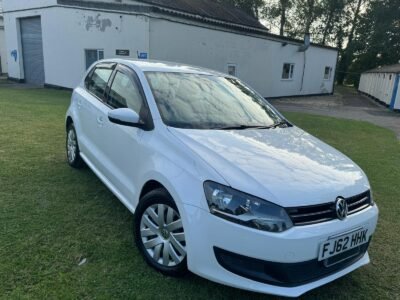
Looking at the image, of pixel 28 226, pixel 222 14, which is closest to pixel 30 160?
pixel 28 226

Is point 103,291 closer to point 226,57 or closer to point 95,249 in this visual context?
point 95,249

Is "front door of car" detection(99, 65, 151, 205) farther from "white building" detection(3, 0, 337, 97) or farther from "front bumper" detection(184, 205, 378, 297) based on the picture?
"white building" detection(3, 0, 337, 97)

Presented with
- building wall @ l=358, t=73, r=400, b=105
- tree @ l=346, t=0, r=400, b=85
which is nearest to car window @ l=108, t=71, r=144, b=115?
building wall @ l=358, t=73, r=400, b=105

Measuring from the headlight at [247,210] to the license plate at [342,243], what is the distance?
32 cm

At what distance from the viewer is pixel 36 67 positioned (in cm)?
1922

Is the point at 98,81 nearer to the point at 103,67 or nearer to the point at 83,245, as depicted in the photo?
the point at 103,67

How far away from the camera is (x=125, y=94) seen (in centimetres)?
365

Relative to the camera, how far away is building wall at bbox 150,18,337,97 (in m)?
14.1

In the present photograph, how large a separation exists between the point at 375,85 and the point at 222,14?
506 inches

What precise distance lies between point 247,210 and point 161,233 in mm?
861

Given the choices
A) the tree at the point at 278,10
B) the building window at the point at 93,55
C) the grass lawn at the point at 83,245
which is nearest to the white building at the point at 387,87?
the grass lawn at the point at 83,245

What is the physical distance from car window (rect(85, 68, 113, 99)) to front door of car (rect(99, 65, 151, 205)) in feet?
0.79

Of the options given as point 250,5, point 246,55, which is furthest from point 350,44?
Result: point 246,55

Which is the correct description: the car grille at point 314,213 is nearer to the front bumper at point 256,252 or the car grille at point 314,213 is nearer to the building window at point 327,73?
the front bumper at point 256,252
